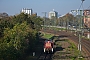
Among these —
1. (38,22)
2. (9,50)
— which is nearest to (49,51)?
(9,50)

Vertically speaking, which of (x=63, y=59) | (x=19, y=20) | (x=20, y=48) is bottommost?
(x=63, y=59)

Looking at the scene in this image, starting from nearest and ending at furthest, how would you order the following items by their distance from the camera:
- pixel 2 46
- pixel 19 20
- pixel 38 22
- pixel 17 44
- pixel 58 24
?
pixel 2 46 → pixel 17 44 → pixel 19 20 → pixel 38 22 → pixel 58 24

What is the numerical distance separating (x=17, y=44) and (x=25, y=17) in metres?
26.2

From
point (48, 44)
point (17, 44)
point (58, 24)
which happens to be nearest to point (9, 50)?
point (17, 44)

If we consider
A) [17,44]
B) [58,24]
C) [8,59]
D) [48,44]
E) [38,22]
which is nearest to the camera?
[8,59]

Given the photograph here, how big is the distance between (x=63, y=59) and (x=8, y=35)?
7.80 metres

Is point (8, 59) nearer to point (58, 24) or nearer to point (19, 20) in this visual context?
point (19, 20)

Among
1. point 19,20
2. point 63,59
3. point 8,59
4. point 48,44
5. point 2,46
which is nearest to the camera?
point 2,46

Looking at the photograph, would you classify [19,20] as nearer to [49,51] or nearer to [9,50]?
[49,51]

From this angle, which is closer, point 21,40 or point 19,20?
point 21,40

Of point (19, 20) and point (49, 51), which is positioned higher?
point (19, 20)

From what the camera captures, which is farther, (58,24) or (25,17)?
(58,24)

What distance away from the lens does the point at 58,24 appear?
146 meters

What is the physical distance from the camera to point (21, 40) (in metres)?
27.1
